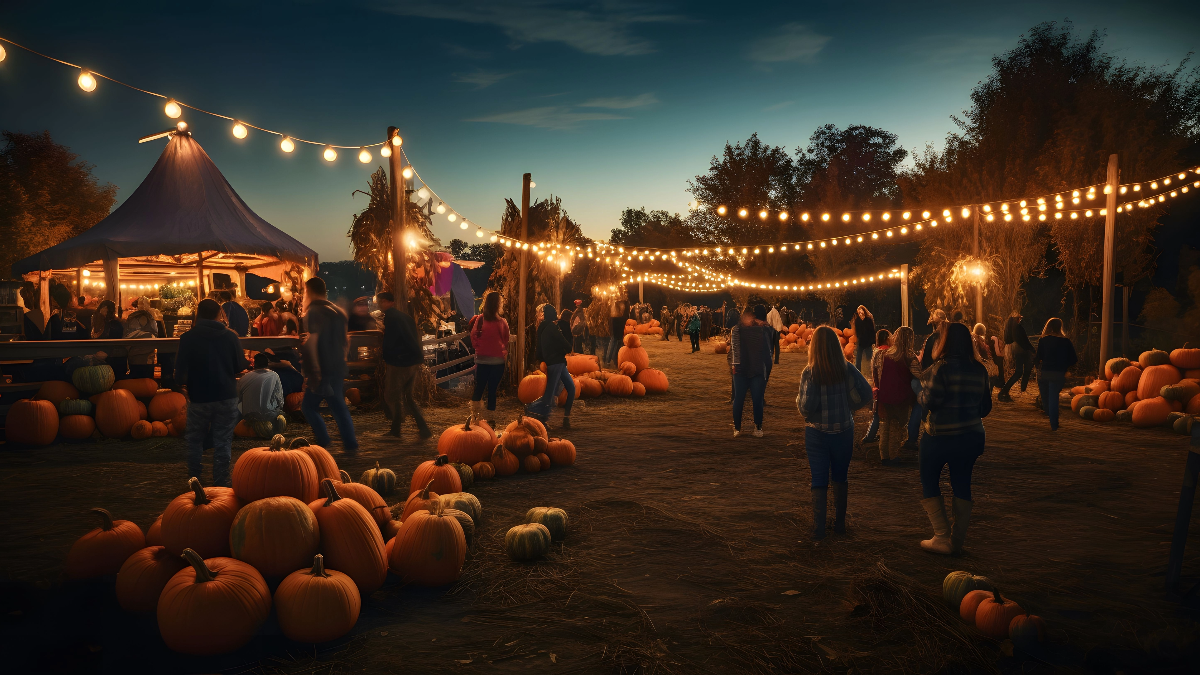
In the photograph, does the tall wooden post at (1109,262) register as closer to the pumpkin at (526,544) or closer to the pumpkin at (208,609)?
the pumpkin at (526,544)

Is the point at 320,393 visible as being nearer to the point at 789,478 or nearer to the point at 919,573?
the point at 789,478

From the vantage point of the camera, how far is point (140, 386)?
9484 millimetres

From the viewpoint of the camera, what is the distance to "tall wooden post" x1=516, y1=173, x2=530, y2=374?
13586 millimetres

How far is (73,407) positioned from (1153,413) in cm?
1521

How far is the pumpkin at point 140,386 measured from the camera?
940cm

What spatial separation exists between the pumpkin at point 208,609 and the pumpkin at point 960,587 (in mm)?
3726

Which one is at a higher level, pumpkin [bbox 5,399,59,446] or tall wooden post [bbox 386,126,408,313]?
tall wooden post [bbox 386,126,408,313]

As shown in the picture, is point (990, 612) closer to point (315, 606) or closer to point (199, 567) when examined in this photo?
point (315, 606)

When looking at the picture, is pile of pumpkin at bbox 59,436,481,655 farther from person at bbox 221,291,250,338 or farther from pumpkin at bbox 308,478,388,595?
person at bbox 221,291,250,338

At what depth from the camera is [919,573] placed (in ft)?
14.1

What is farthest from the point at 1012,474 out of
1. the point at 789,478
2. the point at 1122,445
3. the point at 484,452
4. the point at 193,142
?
the point at 193,142

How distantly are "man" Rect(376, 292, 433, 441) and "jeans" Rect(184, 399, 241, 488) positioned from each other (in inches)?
105

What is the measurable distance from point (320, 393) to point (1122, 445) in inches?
390

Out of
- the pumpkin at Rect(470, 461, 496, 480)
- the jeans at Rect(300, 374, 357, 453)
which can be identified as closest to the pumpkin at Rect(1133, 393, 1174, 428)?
the pumpkin at Rect(470, 461, 496, 480)
